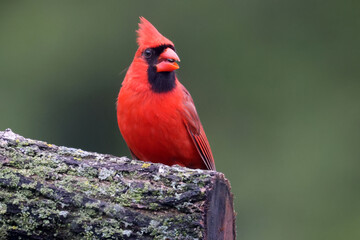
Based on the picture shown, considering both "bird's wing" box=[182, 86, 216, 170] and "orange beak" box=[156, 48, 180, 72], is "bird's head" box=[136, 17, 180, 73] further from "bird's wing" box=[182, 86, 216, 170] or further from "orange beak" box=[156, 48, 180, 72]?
"bird's wing" box=[182, 86, 216, 170]

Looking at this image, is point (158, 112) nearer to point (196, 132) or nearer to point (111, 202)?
point (196, 132)

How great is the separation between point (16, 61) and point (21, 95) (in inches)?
23.1

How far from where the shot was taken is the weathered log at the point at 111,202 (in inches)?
99.4

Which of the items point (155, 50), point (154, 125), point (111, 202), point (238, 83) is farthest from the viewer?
point (238, 83)

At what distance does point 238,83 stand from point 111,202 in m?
6.85

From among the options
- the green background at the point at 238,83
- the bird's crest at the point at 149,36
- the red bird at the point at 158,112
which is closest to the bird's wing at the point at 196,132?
the red bird at the point at 158,112

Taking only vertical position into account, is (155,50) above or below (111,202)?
above

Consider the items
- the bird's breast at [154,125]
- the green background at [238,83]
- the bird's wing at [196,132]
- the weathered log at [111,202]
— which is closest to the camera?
the weathered log at [111,202]

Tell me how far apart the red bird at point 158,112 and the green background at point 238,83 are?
14.2 ft

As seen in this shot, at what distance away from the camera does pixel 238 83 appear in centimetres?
930

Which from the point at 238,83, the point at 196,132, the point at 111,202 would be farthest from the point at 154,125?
the point at 238,83

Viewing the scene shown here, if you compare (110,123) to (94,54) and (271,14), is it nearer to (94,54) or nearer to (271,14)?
(94,54)

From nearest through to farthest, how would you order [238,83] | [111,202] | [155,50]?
[111,202], [155,50], [238,83]

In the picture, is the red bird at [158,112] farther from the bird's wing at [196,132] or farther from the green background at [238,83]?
the green background at [238,83]
